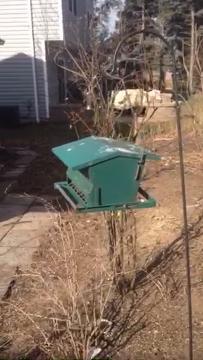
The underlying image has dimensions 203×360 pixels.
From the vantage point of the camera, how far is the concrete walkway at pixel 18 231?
17.9ft

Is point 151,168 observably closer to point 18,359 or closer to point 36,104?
point 18,359

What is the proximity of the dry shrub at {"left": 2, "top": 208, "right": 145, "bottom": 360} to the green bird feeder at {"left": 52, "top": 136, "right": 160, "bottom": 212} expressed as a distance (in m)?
0.56

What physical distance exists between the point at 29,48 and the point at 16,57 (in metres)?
0.53

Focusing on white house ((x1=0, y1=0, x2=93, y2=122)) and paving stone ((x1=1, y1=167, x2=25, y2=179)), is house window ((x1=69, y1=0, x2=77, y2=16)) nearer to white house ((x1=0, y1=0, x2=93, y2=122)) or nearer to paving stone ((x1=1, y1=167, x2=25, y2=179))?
white house ((x1=0, y1=0, x2=93, y2=122))

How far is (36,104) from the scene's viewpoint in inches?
684


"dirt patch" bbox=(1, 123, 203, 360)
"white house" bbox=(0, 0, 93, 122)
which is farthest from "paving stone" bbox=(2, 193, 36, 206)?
"white house" bbox=(0, 0, 93, 122)

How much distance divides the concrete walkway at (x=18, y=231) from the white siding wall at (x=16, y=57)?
9518mm

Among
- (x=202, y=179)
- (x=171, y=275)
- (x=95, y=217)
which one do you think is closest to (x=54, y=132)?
(x=202, y=179)

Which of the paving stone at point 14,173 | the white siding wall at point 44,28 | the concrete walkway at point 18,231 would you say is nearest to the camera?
the concrete walkway at point 18,231

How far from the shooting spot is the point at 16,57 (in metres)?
17.3

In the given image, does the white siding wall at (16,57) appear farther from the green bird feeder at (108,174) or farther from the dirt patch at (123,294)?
the green bird feeder at (108,174)

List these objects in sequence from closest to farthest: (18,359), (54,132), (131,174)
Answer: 1. (131,174)
2. (18,359)
3. (54,132)

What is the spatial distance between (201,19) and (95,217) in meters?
27.2

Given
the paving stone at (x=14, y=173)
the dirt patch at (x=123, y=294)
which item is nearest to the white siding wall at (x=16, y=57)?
the paving stone at (x=14, y=173)
